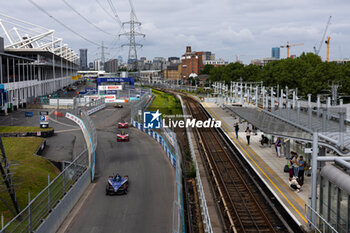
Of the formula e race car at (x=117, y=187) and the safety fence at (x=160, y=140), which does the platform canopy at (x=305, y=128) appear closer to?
the safety fence at (x=160, y=140)

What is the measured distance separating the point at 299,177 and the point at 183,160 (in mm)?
9344

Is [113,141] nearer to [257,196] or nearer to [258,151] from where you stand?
[258,151]

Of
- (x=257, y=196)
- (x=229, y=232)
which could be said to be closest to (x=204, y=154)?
(x=257, y=196)

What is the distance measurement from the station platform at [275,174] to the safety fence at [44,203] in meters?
9.18

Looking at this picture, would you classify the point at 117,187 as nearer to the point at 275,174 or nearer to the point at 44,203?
the point at 44,203

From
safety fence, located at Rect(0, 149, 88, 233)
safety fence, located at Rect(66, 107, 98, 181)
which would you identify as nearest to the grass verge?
safety fence, located at Rect(0, 149, 88, 233)

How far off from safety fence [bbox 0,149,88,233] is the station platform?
9176mm

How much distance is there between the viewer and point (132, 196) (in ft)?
56.5

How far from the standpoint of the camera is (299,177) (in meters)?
17.7

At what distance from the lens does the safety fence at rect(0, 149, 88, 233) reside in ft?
37.7

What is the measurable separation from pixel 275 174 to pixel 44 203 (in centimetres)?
1224

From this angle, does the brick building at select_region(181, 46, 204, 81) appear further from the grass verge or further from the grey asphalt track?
the grass verge

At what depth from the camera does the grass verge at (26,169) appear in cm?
1705

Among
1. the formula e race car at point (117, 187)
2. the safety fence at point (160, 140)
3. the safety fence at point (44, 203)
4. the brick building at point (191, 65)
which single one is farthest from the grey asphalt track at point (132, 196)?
the brick building at point (191, 65)
